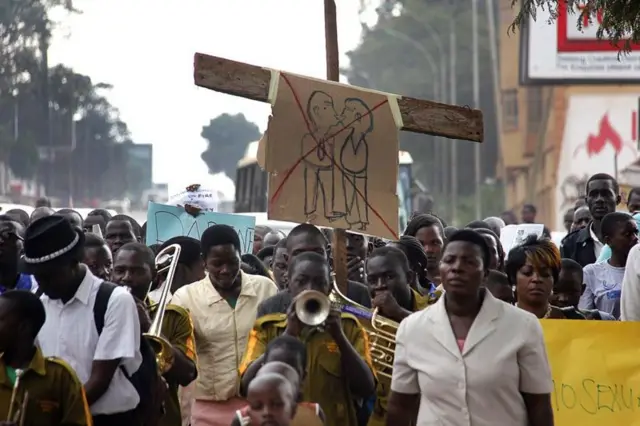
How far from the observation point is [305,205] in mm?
8719

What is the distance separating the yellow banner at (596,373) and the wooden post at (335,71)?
1.07 meters

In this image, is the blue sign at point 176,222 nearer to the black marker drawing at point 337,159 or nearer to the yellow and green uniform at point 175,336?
the black marker drawing at point 337,159

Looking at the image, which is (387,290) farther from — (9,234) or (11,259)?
(9,234)

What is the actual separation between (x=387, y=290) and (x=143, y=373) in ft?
5.17

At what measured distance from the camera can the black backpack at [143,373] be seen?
6789 mm

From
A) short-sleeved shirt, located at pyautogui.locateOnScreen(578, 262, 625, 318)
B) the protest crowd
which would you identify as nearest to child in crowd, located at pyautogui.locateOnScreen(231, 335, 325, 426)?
the protest crowd

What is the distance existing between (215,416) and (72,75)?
47.3 meters

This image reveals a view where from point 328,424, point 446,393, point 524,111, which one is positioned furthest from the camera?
point 524,111

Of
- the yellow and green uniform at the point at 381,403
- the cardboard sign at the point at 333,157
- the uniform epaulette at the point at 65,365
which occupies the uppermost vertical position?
the cardboard sign at the point at 333,157

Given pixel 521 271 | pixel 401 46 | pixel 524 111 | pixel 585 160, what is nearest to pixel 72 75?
pixel 585 160

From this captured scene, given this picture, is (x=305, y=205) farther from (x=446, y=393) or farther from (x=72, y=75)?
(x=72, y=75)

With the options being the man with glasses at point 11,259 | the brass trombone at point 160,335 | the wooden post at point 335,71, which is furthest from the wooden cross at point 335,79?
the man with glasses at point 11,259

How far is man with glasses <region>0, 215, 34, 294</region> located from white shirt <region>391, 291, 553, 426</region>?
110 inches

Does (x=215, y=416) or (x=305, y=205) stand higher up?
(x=305, y=205)
